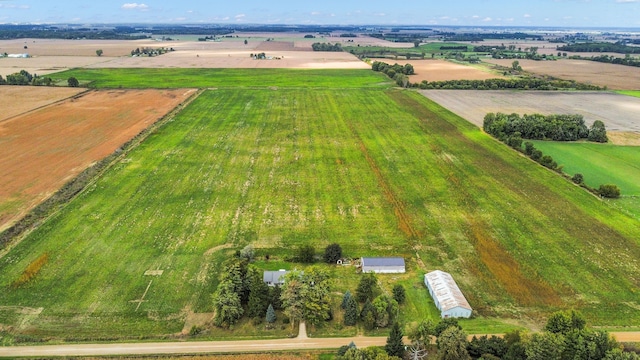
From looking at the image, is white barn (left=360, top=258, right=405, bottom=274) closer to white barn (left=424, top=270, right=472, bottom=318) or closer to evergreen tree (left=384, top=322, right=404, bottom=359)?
white barn (left=424, top=270, right=472, bottom=318)

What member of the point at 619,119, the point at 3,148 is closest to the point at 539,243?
the point at 619,119

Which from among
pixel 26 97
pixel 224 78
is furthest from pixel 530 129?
pixel 26 97

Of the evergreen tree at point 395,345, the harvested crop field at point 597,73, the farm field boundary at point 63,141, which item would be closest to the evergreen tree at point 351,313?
the evergreen tree at point 395,345

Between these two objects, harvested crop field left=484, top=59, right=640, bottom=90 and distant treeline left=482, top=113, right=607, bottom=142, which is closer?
distant treeline left=482, top=113, right=607, bottom=142

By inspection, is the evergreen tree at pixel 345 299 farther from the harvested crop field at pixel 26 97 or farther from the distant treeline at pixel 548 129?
the harvested crop field at pixel 26 97

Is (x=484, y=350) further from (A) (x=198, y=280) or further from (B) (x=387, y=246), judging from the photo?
(A) (x=198, y=280)

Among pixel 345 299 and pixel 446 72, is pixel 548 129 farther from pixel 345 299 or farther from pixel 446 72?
pixel 446 72

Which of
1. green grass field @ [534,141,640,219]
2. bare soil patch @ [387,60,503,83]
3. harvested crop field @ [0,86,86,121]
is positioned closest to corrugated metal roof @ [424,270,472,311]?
green grass field @ [534,141,640,219]
